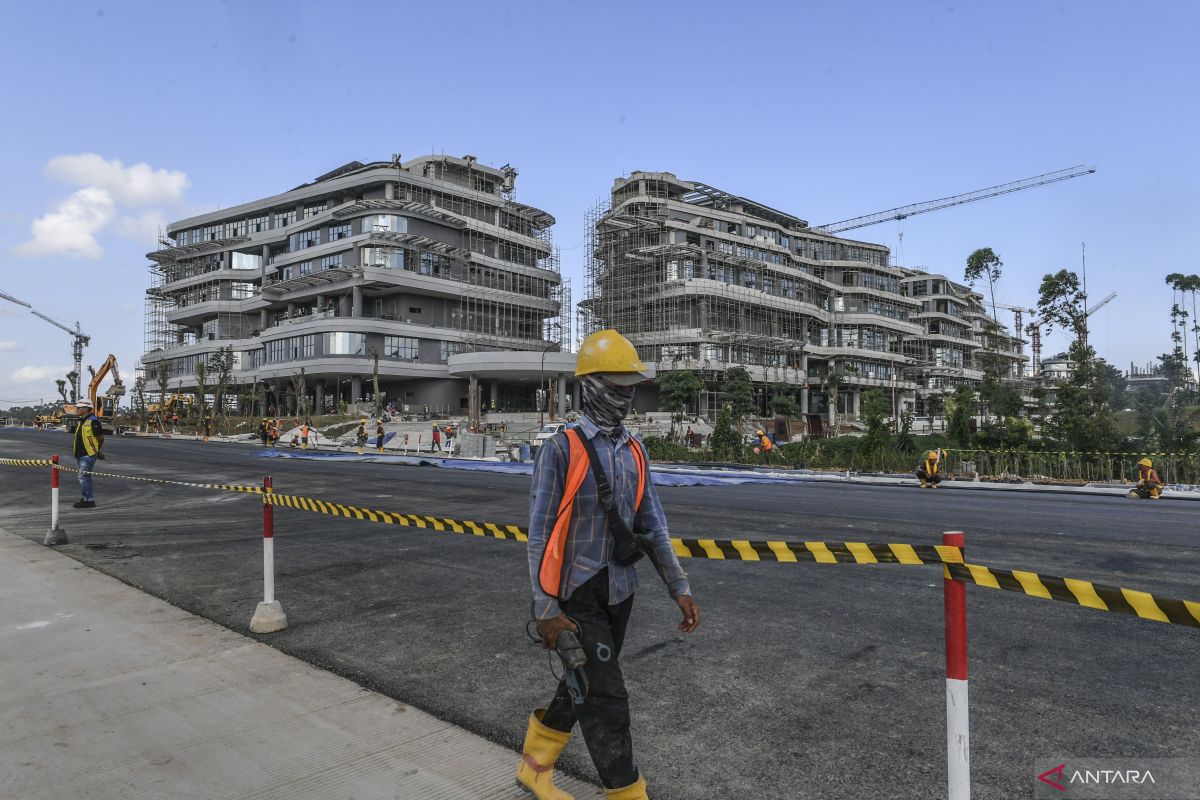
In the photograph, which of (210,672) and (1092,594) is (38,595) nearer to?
(210,672)

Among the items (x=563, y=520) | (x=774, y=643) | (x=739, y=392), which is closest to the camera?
(x=563, y=520)

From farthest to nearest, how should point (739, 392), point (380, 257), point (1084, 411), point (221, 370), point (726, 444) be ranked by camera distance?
point (221, 370) < point (380, 257) < point (739, 392) < point (726, 444) < point (1084, 411)

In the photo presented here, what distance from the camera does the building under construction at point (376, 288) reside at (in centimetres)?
6775

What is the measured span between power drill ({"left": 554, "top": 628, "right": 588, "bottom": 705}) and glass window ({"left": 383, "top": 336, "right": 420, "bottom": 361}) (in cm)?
6831

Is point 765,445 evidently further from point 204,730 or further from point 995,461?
point 204,730

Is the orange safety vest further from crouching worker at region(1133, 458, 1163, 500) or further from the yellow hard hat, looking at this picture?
crouching worker at region(1133, 458, 1163, 500)

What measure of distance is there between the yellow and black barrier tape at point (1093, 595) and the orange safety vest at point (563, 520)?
1.47m

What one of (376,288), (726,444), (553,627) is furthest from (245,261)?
(553,627)

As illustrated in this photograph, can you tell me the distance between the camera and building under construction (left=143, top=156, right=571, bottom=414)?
222 ft

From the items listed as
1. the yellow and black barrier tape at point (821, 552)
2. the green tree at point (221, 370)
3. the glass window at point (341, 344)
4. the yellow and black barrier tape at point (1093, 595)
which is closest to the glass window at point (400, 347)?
the glass window at point (341, 344)

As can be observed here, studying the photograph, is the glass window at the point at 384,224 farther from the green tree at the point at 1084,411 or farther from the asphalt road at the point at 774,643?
the asphalt road at the point at 774,643

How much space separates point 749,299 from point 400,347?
37834 millimetres

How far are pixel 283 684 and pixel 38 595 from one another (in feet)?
13.5

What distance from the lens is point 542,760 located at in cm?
308
